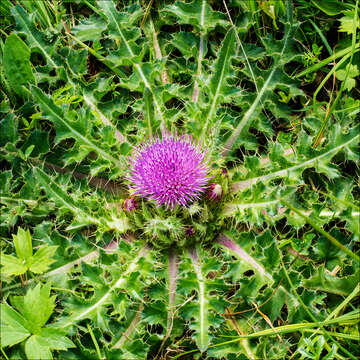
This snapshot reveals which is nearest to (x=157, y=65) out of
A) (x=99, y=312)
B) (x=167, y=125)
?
(x=167, y=125)

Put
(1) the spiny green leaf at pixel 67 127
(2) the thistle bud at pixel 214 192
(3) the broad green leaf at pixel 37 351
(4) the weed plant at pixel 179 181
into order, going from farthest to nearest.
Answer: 1. (1) the spiny green leaf at pixel 67 127
2. (2) the thistle bud at pixel 214 192
3. (4) the weed plant at pixel 179 181
4. (3) the broad green leaf at pixel 37 351

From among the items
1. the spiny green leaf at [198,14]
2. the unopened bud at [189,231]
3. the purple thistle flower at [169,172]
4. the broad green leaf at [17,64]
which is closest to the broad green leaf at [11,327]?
the purple thistle flower at [169,172]

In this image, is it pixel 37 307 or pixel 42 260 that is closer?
pixel 37 307

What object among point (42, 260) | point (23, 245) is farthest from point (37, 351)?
point (23, 245)

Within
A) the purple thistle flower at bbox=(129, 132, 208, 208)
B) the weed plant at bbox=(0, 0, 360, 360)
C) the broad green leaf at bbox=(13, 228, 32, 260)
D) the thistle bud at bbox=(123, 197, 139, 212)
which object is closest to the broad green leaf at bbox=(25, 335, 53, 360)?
the weed plant at bbox=(0, 0, 360, 360)

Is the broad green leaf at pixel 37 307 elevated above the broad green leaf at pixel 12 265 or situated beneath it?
situated beneath

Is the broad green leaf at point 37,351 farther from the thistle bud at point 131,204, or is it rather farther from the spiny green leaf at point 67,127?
the spiny green leaf at point 67,127

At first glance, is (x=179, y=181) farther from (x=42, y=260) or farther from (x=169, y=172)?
(x=42, y=260)
